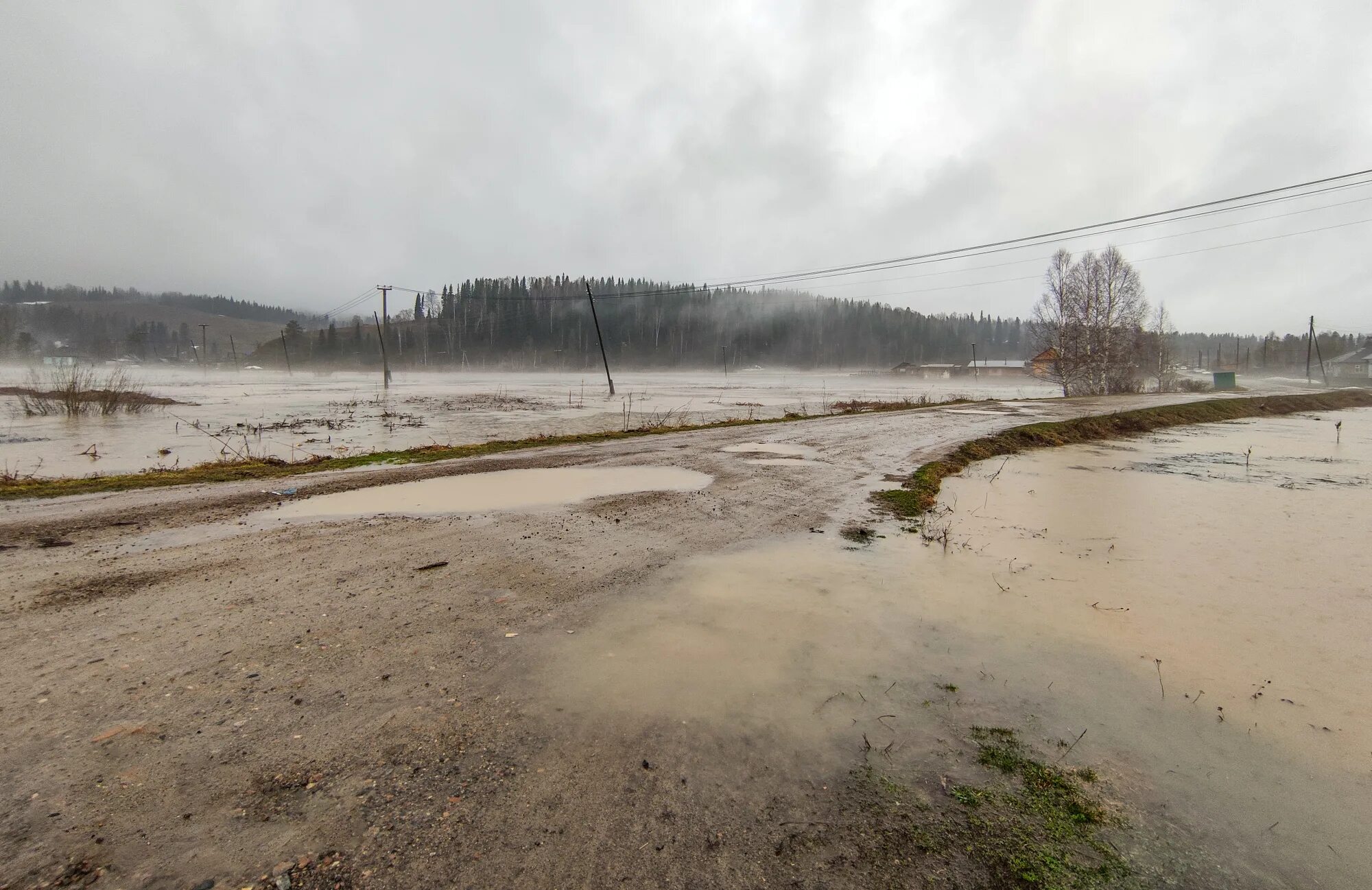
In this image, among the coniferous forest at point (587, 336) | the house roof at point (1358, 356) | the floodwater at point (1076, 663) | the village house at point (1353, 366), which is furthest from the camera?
the coniferous forest at point (587, 336)

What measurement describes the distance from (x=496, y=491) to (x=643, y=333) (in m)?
143

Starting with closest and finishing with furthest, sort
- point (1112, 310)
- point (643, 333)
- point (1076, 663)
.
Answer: point (1076, 663), point (1112, 310), point (643, 333)

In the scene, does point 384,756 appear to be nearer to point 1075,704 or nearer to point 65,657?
point 65,657

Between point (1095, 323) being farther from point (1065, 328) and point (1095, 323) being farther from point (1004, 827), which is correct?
point (1004, 827)

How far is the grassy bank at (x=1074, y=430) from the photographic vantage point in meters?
9.87

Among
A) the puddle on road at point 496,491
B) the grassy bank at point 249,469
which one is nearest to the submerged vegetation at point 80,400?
the grassy bank at point 249,469

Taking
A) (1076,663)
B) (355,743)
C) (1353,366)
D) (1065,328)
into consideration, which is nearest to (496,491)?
(355,743)

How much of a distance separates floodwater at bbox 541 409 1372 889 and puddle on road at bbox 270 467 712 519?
11.5 ft

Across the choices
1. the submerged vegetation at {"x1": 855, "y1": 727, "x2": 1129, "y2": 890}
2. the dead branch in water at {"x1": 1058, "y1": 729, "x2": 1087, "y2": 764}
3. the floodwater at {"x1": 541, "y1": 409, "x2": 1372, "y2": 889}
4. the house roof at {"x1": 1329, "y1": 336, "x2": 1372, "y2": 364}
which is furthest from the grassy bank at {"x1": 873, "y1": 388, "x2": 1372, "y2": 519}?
the house roof at {"x1": 1329, "y1": 336, "x2": 1372, "y2": 364}

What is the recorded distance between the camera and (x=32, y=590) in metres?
5.20

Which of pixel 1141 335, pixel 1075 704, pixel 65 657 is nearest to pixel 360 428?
pixel 65 657

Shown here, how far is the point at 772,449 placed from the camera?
1459 cm

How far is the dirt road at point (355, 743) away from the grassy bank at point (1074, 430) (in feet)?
16.3

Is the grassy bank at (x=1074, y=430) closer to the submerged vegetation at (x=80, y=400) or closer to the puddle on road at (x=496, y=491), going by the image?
the puddle on road at (x=496, y=491)
